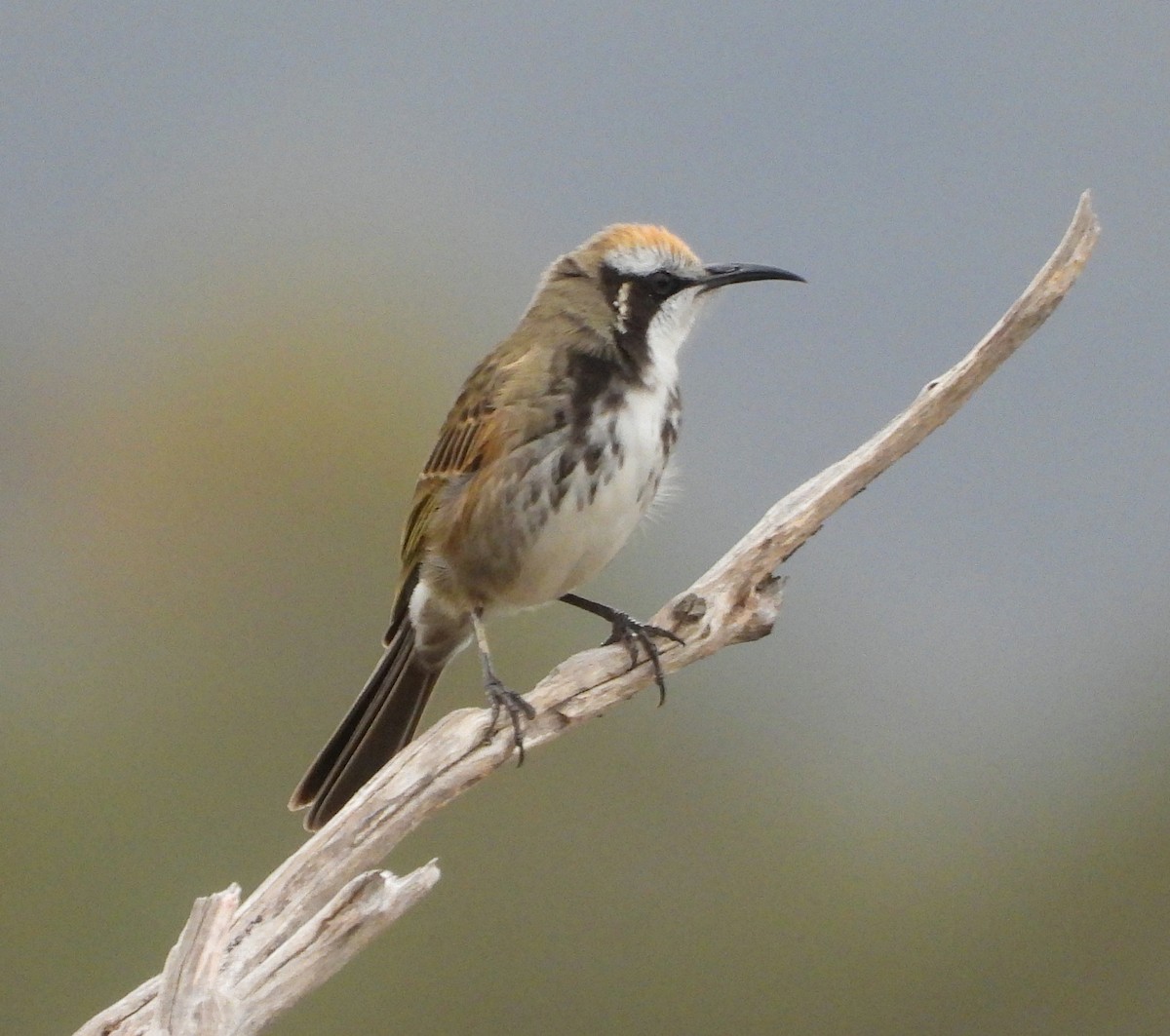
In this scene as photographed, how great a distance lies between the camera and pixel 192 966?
11.8 feet

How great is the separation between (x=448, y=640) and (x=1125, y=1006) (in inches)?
508

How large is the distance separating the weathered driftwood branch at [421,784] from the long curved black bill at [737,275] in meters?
0.80

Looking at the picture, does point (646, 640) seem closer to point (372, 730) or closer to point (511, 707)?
point (511, 707)

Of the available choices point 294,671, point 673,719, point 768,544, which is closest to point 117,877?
point 294,671

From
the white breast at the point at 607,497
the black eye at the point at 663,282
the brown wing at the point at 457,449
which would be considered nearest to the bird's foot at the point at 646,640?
the white breast at the point at 607,497

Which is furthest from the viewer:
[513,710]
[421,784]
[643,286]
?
[643,286]

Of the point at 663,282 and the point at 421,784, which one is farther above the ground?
the point at 663,282

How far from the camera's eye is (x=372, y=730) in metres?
5.23

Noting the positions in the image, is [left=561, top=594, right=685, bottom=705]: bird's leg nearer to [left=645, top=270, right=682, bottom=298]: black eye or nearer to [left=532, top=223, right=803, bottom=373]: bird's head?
[left=532, top=223, right=803, bottom=373]: bird's head

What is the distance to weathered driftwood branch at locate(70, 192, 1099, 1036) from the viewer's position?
365cm

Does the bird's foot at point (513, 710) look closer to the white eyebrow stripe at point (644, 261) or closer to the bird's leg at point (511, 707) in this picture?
the bird's leg at point (511, 707)

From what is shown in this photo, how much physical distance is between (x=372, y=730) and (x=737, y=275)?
1.67 metres

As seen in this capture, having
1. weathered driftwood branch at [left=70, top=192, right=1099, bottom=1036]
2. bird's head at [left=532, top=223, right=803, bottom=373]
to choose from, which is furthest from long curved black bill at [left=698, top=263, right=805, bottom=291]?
weathered driftwood branch at [left=70, top=192, right=1099, bottom=1036]

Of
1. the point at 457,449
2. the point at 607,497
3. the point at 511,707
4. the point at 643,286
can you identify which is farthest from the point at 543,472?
the point at 511,707
